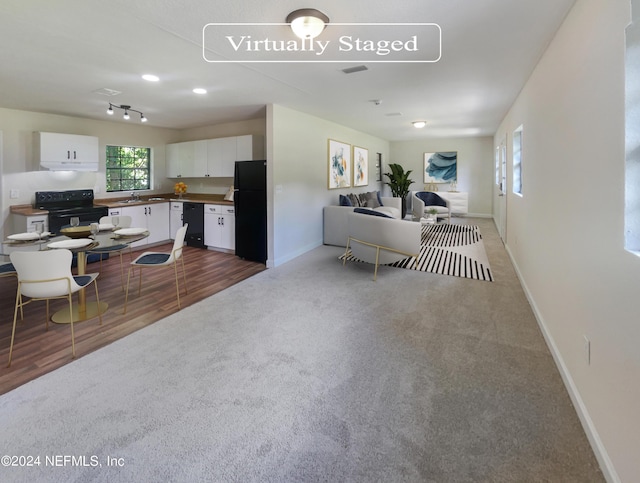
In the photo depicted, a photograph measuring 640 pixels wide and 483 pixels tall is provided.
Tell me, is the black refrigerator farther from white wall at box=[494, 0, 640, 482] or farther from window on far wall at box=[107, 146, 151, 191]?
white wall at box=[494, 0, 640, 482]

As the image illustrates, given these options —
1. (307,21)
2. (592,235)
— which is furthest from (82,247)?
(592,235)

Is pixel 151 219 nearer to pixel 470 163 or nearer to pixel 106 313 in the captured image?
pixel 106 313

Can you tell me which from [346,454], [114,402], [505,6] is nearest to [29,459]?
[114,402]

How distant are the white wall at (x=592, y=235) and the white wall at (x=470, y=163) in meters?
6.98

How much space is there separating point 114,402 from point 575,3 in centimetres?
377

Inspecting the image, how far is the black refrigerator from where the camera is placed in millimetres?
4926

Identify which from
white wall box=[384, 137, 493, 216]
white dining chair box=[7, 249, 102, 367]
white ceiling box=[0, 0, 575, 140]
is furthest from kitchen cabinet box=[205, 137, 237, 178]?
white wall box=[384, 137, 493, 216]

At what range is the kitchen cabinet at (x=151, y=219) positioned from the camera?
18.7 ft

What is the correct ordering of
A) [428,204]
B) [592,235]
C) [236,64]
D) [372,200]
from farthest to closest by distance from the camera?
Answer: [428,204], [372,200], [236,64], [592,235]

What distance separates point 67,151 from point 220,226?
2.56 m

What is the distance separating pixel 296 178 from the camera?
5.30 m

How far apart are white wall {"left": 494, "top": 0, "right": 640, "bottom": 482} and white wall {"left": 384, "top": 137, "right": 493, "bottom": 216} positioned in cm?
698

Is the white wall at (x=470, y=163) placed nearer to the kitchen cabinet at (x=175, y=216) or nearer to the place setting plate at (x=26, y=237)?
the kitchen cabinet at (x=175, y=216)

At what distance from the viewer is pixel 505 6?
6.81ft
